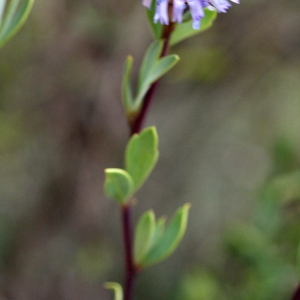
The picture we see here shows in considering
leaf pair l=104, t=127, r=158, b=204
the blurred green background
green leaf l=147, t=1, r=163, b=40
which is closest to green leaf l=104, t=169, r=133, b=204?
leaf pair l=104, t=127, r=158, b=204

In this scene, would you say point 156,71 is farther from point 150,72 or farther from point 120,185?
point 120,185

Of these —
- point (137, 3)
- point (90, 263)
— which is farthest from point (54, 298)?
point (137, 3)

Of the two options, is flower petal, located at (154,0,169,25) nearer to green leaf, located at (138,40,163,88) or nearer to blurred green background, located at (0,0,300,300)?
green leaf, located at (138,40,163,88)

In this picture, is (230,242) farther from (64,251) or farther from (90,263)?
(64,251)

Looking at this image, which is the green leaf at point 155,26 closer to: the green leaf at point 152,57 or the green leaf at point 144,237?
the green leaf at point 152,57

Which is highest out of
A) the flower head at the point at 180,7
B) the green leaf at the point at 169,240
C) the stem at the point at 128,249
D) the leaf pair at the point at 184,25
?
the flower head at the point at 180,7

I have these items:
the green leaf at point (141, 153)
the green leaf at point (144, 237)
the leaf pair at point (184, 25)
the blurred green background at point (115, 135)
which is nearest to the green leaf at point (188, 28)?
the leaf pair at point (184, 25)
